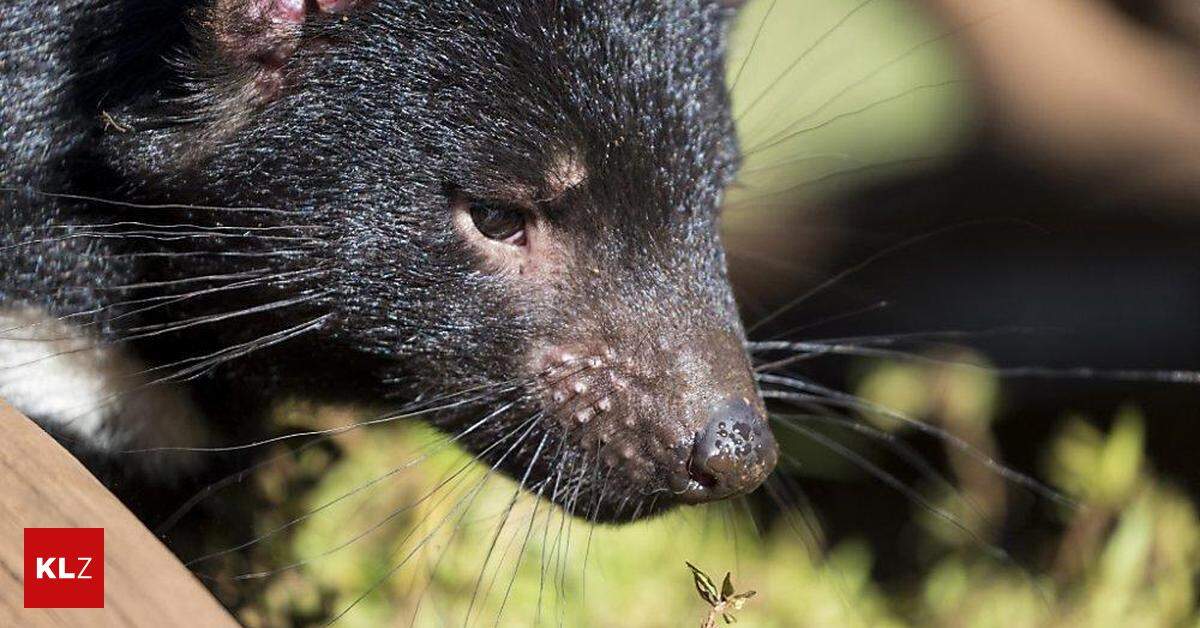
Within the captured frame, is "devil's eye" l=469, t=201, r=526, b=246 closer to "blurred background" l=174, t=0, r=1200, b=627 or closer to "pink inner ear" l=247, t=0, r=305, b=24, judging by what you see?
"pink inner ear" l=247, t=0, r=305, b=24

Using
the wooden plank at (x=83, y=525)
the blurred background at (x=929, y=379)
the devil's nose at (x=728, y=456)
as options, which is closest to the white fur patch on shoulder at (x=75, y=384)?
the blurred background at (x=929, y=379)

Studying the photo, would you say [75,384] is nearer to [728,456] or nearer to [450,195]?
[450,195]

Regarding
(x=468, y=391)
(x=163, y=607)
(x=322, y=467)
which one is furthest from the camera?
(x=322, y=467)

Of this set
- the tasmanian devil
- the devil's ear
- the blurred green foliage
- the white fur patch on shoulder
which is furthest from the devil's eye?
the blurred green foliage

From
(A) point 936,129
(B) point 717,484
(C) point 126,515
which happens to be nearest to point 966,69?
(A) point 936,129

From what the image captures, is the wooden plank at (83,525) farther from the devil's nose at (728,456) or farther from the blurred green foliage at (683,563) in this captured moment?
the blurred green foliage at (683,563)

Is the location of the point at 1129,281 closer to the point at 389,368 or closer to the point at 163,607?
the point at 389,368

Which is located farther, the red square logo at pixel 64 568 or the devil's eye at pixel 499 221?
the devil's eye at pixel 499 221
